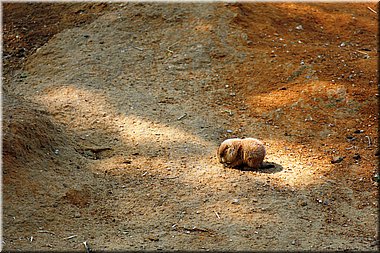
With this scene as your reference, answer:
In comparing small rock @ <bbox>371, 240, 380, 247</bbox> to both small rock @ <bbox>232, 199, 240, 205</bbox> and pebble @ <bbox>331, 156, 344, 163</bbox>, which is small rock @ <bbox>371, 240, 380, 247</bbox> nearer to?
small rock @ <bbox>232, 199, 240, 205</bbox>

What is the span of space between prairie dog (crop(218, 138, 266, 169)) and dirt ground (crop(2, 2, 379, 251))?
93mm

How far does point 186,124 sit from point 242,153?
110cm

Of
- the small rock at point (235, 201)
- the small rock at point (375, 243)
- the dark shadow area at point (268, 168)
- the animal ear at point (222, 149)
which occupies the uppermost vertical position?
the animal ear at point (222, 149)

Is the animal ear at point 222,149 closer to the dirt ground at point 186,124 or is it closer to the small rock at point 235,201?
the dirt ground at point 186,124

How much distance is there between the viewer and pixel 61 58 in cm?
852

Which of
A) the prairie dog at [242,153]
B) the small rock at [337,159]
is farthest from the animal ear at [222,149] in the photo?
the small rock at [337,159]

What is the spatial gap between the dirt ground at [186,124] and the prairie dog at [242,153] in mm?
93

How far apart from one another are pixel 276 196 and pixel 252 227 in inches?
20.8

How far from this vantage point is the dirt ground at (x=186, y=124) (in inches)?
207

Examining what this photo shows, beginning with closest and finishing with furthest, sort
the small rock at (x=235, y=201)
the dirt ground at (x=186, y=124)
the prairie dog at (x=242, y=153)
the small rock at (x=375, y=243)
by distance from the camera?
the small rock at (x=375, y=243), the dirt ground at (x=186, y=124), the small rock at (x=235, y=201), the prairie dog at (x=242, y=153)

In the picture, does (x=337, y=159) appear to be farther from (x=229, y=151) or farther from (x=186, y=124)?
(x=186, y=124)

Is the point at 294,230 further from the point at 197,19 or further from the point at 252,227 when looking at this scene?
the point at 197,19

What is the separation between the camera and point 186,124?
6941 mm

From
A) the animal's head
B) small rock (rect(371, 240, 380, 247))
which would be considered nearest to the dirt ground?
small rock (rect(371, 240, 380, 247))
